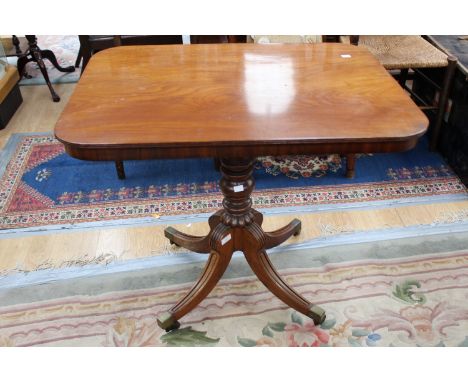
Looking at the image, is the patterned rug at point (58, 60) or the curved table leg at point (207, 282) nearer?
the curved table leg at point (207, 282)

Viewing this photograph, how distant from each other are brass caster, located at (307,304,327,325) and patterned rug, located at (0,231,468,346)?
0.04m

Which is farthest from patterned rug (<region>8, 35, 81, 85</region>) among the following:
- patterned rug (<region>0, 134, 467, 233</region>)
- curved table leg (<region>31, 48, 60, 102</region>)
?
patterned rug (<region>0, 134, 467, 233</region>)

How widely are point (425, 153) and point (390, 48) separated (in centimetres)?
58

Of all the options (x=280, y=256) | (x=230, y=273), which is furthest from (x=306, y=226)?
(x=230, y=273)

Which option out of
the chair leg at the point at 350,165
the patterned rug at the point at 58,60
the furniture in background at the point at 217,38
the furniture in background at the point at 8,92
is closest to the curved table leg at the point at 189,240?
the chair leg at the point at 350,165

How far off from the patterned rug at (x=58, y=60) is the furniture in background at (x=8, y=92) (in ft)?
1.08

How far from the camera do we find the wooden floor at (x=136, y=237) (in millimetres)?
1775

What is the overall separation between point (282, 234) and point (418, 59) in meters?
1.16

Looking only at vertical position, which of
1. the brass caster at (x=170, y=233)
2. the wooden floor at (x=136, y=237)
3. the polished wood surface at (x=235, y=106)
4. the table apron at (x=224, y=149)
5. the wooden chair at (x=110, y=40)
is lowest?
the wooden floor at (x=136, y=237)

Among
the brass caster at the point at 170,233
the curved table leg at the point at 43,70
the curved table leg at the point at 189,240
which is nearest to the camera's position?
the curved table leg at the point at 189,240

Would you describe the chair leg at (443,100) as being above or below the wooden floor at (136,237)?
above

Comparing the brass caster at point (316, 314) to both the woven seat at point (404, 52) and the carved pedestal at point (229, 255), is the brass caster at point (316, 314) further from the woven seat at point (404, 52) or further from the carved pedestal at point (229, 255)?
the woven seat at point (404, 52)

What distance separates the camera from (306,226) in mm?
1924

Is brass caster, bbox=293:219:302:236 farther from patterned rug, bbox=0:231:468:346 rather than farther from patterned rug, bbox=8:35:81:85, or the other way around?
patterned rug, bbox=8:35:81:85
